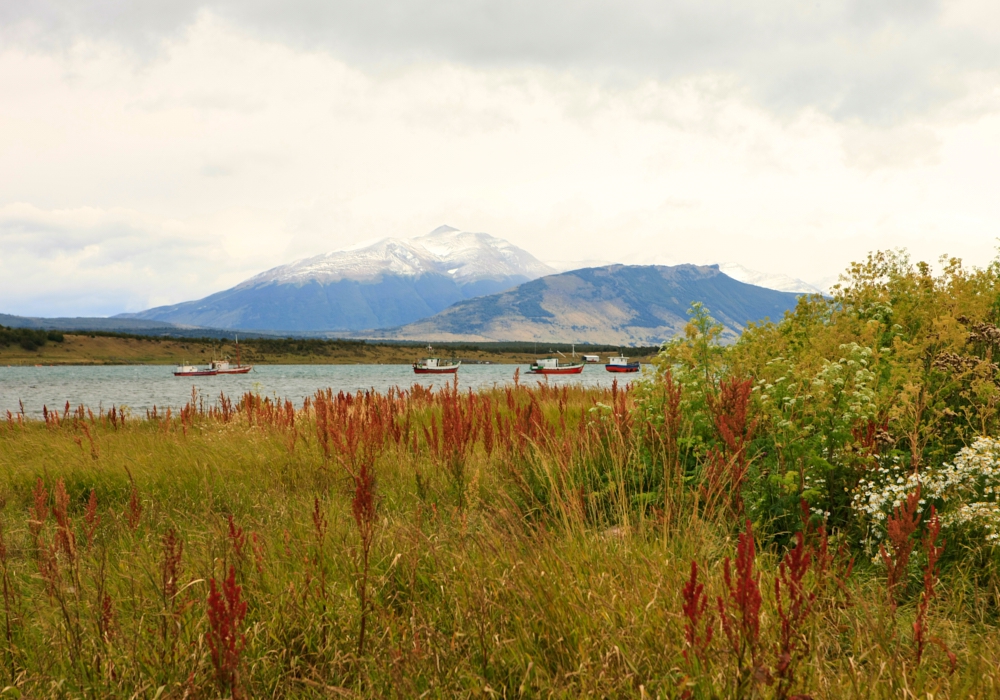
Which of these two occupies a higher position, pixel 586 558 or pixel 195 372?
pixel 586 558

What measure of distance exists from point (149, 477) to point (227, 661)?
16.5ft

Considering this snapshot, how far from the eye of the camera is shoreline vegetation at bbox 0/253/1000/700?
2371mm

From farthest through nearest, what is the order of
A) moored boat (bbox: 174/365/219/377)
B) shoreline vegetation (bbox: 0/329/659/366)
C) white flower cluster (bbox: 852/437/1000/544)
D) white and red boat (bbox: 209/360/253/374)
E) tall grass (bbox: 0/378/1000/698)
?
shoreline vegetation (bbox: 0/329/659/366)
white and red boat (bbox: 209/360/253/374)
moored boat (bbox: 174/365/219/377)
white flower cluster (bbox: 852/437/1000/544)
tall grass (bbox: 0/378/1000/698)

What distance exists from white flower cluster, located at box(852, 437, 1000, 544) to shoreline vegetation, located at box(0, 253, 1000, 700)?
0.03m

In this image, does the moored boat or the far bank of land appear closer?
the moored boat

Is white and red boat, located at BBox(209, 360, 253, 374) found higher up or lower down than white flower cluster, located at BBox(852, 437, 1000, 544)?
lower down

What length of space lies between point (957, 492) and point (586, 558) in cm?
276

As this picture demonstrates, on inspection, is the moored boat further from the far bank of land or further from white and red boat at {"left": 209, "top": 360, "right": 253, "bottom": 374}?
the far bank of land

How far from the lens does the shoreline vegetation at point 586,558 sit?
2.37 m

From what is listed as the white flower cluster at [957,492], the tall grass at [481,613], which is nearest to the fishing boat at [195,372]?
the tall grass at [481,613]

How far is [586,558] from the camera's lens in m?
3.03

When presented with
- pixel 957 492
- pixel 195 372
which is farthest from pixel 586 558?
pixel 195 372

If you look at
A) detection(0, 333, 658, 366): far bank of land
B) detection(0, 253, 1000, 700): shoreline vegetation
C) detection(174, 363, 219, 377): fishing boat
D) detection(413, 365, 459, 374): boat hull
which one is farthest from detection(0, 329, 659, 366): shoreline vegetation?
detection(0, 253, 1000, 700): shoreline vegetation

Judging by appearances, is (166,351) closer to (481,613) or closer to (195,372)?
(195,372)
